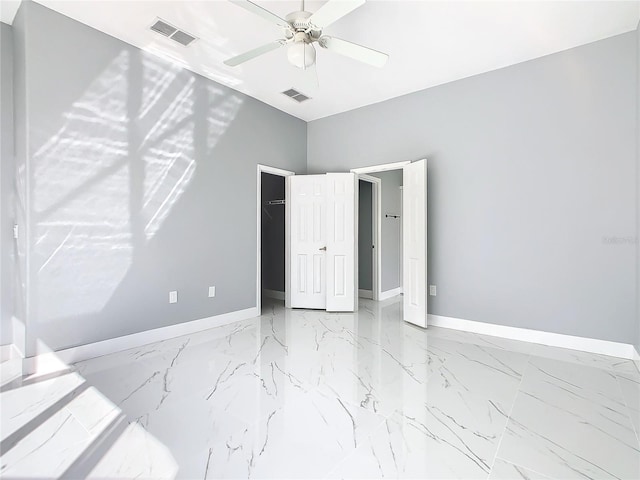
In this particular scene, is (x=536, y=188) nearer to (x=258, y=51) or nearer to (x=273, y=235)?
(x=258, y=51)

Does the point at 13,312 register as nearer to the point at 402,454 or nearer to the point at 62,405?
the point at 62,405

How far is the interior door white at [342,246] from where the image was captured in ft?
16.1

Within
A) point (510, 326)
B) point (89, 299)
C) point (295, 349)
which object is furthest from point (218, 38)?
point (510, 326)

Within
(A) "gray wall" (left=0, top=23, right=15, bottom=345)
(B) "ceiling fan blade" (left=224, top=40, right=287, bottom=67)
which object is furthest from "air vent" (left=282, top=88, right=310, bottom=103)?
(A) "gray wall" (left=0, top=23, right=15, bottom=345)

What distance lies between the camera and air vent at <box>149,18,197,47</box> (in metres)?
3.01

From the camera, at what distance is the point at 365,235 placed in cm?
609

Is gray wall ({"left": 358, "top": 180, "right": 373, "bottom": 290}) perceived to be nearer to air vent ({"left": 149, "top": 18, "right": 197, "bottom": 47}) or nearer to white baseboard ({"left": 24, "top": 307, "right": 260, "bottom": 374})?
white baseboard ({"left": 24, "top": 307, "right": 260, "bottom": 374})

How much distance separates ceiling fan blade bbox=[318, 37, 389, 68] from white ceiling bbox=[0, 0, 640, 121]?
44 cm

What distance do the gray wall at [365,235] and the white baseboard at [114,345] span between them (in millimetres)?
2532

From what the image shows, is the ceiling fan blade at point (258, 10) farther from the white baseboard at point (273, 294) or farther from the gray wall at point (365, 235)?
the white baseboard at point (273, 294)

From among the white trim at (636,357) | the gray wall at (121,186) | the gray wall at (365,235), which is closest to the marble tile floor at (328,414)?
the white trim at (636,357)

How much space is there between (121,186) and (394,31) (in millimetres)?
2902

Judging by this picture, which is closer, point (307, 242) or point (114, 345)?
point (114, 345)

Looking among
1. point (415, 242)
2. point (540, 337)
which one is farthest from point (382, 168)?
point (540, 337)
